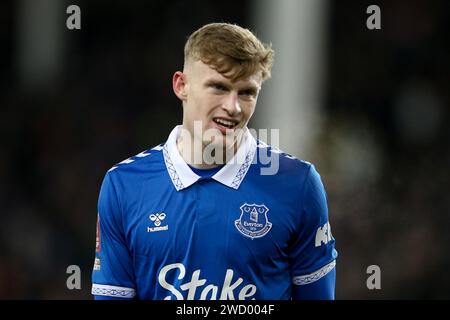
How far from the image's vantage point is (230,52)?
3.61 metres

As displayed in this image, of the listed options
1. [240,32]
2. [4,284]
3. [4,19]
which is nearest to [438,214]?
[4,284]

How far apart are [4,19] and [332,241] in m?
7.09

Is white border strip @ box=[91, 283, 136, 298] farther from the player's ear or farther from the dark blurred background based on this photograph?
the dark blurred background

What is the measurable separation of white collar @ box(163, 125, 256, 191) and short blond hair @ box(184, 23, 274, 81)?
0.33 meters

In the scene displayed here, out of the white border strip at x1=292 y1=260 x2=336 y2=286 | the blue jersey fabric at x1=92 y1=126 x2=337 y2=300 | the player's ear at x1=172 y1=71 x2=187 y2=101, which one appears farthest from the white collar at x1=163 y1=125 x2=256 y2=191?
the white border strip at x1=292 y1=260 x2=336 y2=286

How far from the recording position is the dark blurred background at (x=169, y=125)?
7.06m

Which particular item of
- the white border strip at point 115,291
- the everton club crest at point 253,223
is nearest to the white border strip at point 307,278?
the everton club crest at point 253,223

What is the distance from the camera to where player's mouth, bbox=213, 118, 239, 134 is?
11.9 ft

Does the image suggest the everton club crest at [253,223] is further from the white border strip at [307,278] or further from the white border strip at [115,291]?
the white border strip at [115,291]

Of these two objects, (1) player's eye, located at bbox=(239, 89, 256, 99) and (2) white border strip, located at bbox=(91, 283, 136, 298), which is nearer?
(1) player's eye, located at bbox=(239, 89, 256, 99)

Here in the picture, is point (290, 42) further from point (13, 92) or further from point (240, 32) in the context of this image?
point (240, 32)

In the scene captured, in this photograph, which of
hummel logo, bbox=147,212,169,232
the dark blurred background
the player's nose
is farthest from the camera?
the dark blurred background

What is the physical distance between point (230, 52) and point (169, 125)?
5.10m

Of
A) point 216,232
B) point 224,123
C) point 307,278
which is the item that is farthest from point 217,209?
point 307,278
